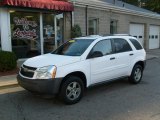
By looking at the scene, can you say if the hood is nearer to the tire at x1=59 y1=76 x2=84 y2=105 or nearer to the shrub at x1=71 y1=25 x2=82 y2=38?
the tire at x1=59 y1=76 x2=84 y2=105

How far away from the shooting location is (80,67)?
20.5ft

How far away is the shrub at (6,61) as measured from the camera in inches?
381

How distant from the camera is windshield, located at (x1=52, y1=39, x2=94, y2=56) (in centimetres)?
676

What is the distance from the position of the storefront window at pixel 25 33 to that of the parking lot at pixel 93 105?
4.43m

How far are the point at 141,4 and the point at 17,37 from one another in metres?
33.6

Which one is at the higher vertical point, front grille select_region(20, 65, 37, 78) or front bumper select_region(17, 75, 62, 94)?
front grille select_region(20, 65, 37, 78)

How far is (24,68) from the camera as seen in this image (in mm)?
6312

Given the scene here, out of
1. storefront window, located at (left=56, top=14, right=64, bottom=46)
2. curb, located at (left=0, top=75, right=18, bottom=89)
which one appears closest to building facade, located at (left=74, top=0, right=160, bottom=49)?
storefront window, located at (left=56, top=14, right=64, bottom=46)

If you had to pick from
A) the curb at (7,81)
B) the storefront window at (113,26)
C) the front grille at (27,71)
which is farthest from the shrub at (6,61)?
the storefront window at (113,26)

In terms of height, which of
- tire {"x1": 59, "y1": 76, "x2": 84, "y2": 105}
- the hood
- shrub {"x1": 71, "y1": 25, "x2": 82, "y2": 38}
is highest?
shrub {"x1": 71, "y1": 25, "x2": 82, "y2": 38}

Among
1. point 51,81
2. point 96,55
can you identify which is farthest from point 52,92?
point 96,55

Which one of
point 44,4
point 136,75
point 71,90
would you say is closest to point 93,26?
point 44,4

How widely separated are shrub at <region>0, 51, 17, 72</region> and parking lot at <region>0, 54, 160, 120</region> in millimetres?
2117

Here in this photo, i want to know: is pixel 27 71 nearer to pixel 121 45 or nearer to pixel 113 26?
pixel 121 45
